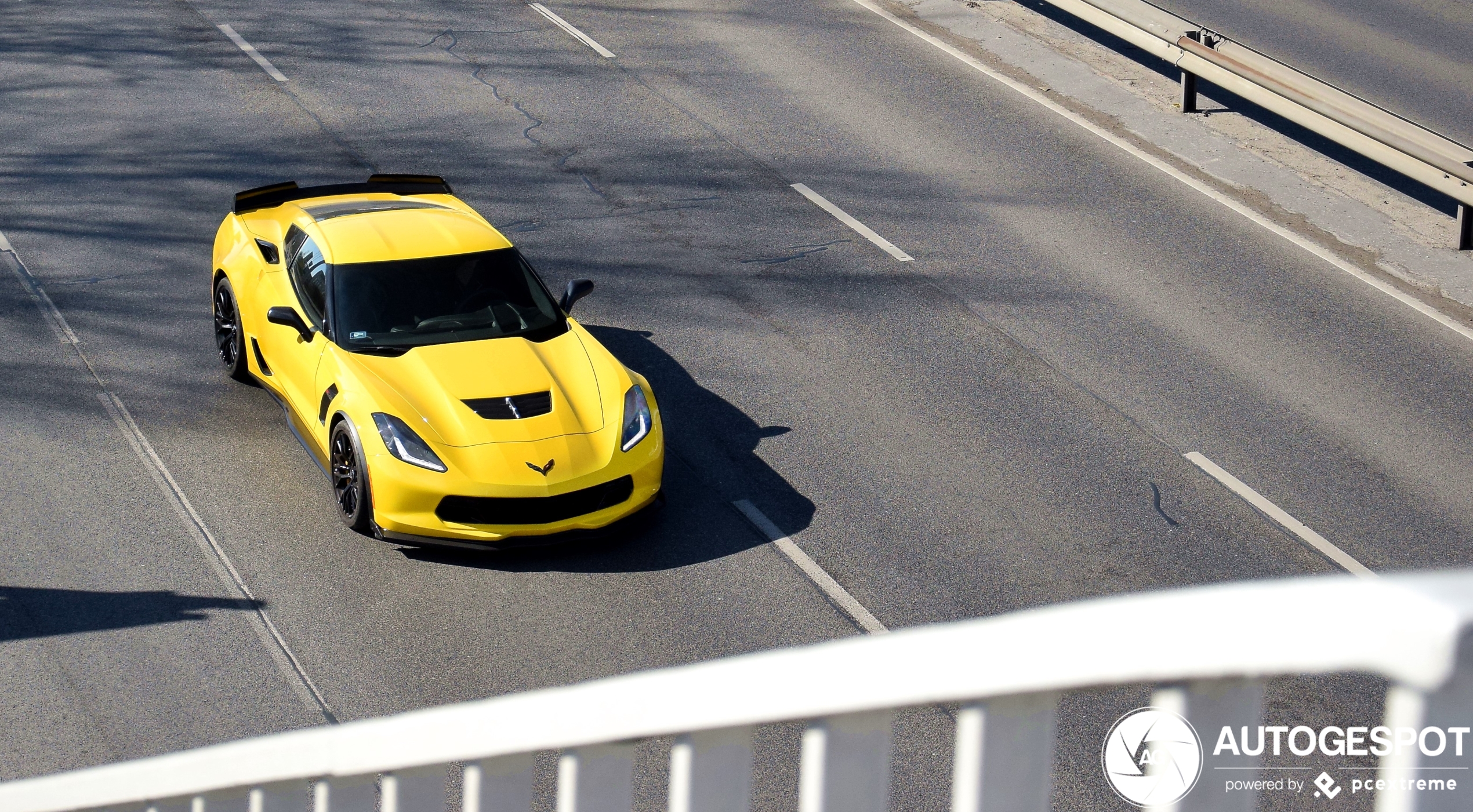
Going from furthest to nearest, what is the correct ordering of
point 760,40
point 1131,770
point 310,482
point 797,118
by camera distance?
point 760,40 < point 797,118 < point 310,482 < point 1131,770

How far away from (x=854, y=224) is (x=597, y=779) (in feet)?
40.0

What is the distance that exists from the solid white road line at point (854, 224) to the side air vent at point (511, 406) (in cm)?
508

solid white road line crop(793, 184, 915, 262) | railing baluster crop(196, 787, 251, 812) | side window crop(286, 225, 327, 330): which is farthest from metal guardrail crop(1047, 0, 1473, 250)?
railing baluster crop(196, 787, 251, 812)

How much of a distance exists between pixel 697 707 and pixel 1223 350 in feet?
35.7

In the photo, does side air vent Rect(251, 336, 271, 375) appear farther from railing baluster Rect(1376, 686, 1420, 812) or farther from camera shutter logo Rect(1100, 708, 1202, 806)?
railing baluster Rect(1376, 686, 1420, 812)

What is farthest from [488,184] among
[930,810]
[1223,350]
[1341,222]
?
[930,810]

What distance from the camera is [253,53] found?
17375mm

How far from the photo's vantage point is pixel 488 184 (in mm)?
13961

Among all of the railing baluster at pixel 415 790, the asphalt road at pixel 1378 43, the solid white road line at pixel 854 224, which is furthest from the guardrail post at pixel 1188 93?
the railing baluster at pixel 415 790

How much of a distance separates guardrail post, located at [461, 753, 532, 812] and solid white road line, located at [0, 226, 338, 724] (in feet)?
19.3

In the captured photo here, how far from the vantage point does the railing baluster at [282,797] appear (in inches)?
66.8

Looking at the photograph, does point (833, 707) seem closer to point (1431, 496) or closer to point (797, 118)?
point (1431, 496)

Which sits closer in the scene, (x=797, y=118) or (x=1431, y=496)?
(x=1431, y=496)

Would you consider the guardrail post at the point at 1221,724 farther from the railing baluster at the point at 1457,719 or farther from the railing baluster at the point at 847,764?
the railing baluster at the point at 847,764
